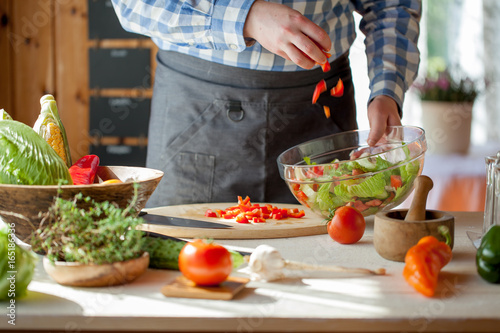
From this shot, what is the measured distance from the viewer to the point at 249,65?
1.74 metres

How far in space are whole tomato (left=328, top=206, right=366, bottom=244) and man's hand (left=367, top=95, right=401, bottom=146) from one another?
1.21 feet

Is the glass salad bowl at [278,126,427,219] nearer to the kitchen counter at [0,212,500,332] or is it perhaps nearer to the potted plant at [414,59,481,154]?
the kitchen counter at [0,212,500,332]

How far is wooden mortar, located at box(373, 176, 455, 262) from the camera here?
1069mm

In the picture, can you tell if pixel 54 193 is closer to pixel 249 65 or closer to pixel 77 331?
pixel 77 331

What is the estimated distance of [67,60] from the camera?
11.6ft

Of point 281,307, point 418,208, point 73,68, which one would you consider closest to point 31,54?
point 73,68

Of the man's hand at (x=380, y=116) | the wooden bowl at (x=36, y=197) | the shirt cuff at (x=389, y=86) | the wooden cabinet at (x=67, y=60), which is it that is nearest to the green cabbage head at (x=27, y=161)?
the wooden bowl at (x=36, y=197)

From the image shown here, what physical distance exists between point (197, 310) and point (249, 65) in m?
1.03

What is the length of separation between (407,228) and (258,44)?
826 millimetres

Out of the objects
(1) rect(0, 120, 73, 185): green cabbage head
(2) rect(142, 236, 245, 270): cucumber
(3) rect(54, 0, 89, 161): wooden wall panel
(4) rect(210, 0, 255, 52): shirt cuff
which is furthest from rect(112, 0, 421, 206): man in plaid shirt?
(3) rect(54, 0, 89, 161): wooden wall panel

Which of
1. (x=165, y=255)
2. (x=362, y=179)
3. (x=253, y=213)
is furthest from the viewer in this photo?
(x=253, y=213)

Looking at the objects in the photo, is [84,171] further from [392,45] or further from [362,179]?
[392,45]

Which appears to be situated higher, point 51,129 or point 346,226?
point 51,129

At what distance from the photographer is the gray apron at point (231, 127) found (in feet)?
5.77
